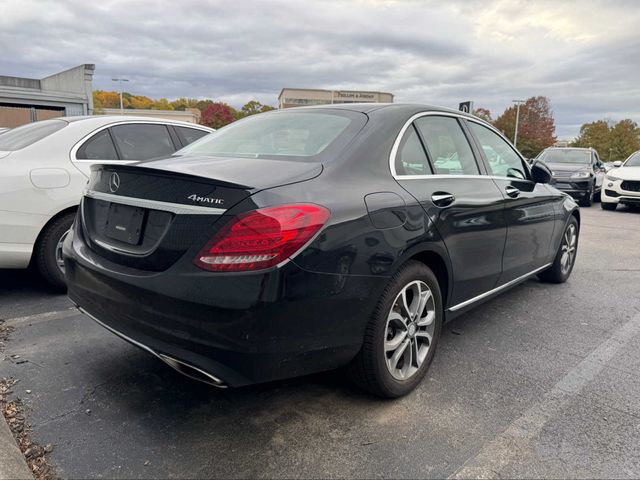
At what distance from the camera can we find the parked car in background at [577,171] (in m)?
13.2

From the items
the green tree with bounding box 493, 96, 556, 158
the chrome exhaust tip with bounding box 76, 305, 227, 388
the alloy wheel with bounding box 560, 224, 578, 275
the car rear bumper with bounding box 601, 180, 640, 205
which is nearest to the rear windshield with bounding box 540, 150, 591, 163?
the car rear bumper with bounding box 601, 180, 640, 205

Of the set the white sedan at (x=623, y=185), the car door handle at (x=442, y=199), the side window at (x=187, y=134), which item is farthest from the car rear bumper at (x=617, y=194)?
the car door handle at (x=442, y=199)

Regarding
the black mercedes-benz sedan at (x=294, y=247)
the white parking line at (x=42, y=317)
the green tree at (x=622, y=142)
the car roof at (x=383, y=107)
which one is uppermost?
the green tree at (x=622, y=142)

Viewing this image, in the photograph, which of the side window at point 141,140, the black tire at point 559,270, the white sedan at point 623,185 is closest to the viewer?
the side window at point 141,140

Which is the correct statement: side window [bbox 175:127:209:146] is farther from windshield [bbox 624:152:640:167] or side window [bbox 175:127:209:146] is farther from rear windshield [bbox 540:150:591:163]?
rear windshield [bbox 540:150:591:163]

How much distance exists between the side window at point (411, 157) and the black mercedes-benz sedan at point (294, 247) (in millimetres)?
10

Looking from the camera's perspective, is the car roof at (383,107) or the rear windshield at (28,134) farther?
the rear windshield at (28,134)

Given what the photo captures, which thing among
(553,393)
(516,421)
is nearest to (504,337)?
(553,393)

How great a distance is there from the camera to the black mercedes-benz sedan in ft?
6.42

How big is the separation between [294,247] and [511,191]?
2241 mm

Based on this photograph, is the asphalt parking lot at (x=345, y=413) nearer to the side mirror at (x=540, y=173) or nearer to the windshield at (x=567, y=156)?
the side mirror at (x=540, y=173)

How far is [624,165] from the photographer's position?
12312 mm

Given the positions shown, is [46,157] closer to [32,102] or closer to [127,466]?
[127,466]

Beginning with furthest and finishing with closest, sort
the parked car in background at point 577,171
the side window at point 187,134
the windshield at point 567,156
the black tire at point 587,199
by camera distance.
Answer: the windshield at point 567,156 → the black tire at point 587,199 → the parked car in background at point 577,171 → the side window at point 187,134
